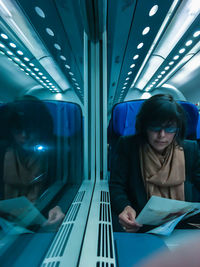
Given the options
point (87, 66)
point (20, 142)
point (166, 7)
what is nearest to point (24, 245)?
point (20, 142)

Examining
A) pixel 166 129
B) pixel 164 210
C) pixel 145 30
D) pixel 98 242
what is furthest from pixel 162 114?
pixel 145 30

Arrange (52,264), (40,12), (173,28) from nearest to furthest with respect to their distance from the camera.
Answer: (52,264) < (40,12) < (173,28)

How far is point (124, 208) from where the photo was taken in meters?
0.70

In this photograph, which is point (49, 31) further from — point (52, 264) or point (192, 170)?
point (192, 170)

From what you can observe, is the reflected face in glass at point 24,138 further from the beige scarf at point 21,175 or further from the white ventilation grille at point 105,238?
Answer: the white ventilation grille at point 105,238

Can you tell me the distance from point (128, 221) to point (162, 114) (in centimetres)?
63

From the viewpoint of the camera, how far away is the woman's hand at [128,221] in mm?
598

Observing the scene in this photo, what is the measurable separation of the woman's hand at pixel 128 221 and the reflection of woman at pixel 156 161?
0.14 feet

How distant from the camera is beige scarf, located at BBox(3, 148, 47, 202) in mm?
349

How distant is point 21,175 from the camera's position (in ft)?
1.34

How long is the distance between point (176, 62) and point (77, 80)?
1.47m

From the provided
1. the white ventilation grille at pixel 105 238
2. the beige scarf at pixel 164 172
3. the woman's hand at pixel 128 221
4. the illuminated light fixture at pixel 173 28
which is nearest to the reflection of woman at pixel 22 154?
the white ventilation grille at pixel 105 238

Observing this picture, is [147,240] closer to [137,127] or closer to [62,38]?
[137,127]

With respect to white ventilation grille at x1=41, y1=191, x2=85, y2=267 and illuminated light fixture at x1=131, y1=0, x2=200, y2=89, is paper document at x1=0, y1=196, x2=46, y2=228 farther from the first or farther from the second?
illuminated light fixture at x1=131, y1=0, x2=200, y2=89
